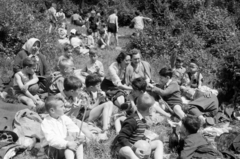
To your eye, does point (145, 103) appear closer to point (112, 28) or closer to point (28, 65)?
point (28, 65)

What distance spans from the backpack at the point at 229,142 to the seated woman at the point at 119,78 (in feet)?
6.84

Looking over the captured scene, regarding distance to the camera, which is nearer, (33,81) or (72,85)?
(72,85)

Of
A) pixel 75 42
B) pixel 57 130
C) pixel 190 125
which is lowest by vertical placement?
pixel 190 125

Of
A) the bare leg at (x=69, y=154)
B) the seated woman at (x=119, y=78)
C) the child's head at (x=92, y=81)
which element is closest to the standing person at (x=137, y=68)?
the seated woman at (x=119, y=78)

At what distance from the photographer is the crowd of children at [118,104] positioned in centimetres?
446

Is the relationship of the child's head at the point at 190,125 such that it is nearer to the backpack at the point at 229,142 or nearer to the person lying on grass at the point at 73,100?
the backpack at the point at 229,142

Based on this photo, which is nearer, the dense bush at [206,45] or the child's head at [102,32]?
the dense bush at [206,45]

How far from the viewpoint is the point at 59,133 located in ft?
14.4

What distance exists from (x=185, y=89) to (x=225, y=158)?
8.62 feet

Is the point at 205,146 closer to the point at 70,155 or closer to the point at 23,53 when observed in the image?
the point at 70,155

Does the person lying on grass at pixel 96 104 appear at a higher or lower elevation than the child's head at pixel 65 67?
lower

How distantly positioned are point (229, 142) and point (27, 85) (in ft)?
11.3

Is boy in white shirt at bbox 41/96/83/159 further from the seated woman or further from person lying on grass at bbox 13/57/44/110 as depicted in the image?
the seated woman

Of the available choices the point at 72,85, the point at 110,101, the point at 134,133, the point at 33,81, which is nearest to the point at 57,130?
the point at 134,133
